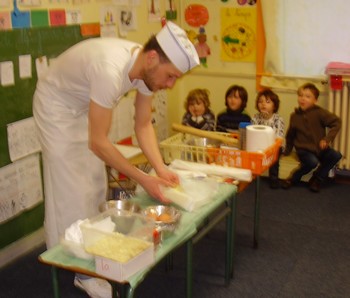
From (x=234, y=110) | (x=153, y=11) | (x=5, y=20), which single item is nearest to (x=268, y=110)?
(x=234, y=110)

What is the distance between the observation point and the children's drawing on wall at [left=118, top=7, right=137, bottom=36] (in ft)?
11.8

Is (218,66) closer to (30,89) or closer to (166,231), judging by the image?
(30,89)

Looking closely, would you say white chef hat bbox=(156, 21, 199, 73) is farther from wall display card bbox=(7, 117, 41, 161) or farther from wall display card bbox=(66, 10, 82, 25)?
wall display card bbox=(66, 10, 82, 25)

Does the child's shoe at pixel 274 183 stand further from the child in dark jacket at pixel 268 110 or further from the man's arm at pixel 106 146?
the man's arm at pixel 106 146

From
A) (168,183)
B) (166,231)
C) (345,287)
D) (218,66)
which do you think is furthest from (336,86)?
(166,231)

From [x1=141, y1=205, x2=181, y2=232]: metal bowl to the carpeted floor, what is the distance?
694mm

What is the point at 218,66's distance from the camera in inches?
169

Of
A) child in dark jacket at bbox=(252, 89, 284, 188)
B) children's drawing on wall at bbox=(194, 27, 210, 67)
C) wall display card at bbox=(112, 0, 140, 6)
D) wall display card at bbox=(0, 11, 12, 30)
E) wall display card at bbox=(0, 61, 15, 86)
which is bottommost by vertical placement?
child in dark jacket at bbox=(252, 89, 284, 188)

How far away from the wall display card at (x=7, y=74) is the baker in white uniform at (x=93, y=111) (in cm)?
43

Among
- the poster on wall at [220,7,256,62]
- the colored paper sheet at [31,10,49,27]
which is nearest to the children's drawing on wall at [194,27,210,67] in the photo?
the poster on wall at [220,7,256,62]

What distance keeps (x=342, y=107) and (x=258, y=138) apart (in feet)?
4.78

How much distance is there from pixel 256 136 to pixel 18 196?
4.42ft

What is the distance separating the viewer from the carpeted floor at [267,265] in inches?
99.4

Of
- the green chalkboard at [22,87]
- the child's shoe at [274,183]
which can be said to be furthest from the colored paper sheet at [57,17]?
the child's shoe at [274,183]
